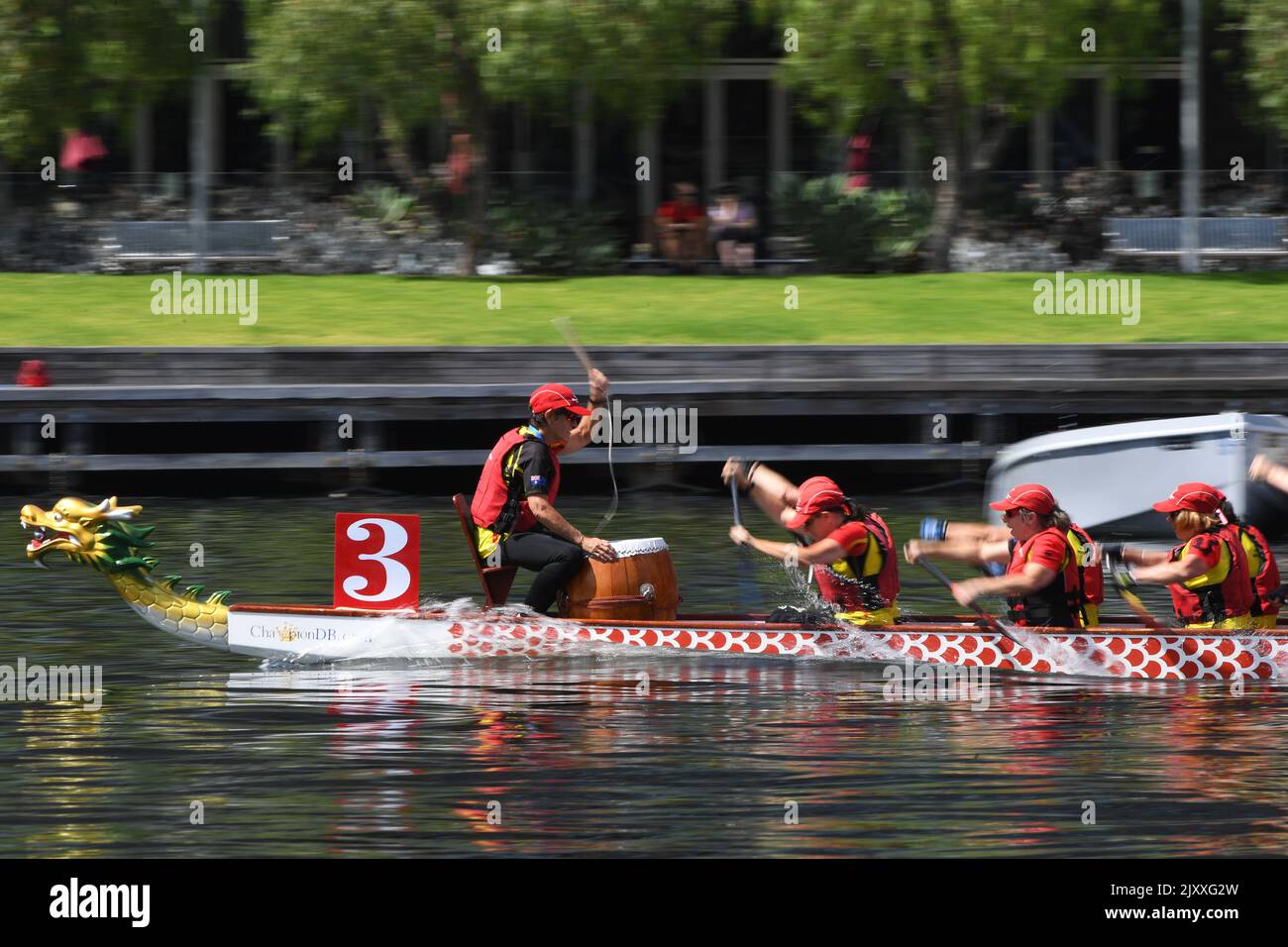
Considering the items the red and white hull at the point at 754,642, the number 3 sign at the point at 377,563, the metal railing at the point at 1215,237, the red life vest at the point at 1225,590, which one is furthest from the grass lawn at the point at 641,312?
the red life vest at the point at 1225,590

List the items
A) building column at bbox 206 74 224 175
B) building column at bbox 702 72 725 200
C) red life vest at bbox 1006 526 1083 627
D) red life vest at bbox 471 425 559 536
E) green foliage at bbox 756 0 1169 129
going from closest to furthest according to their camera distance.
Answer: red life vest at bbox 1006 526 1083 627
red life vest at bbox 471 425 559 536
green foliage at bbox 756 0 1169 129
building column at bbox 206 74 224 175
building column at bbox 702 72 725 200

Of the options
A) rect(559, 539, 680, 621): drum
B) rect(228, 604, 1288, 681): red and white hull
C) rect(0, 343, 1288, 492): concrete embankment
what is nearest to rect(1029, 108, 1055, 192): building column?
rect(0, 343, 1288, 492): concrete embankment

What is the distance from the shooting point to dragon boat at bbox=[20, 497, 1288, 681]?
1359 centimetres

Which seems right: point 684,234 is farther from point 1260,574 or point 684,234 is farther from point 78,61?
point 1260,574

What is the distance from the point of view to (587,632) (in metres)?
14.1

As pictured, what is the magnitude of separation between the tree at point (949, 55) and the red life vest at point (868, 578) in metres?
18.5

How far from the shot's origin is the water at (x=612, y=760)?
10.2m

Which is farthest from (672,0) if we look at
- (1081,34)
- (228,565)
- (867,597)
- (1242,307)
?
(867,597)

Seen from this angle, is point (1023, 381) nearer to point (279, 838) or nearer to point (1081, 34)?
point (1081, 34)

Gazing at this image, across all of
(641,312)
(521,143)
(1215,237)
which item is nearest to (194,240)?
(521,143)

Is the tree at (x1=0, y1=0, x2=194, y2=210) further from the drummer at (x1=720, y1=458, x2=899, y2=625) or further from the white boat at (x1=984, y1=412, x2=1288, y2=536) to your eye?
the drummer at (x1=720, y1=458, x2=899, y2=625)

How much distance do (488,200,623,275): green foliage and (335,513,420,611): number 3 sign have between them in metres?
18.8

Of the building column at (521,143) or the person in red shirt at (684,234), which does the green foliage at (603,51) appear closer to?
the person in red shirt at (684,234)

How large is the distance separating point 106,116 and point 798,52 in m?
11.3
